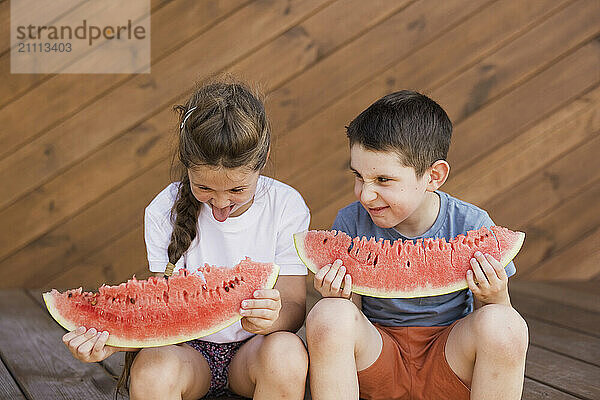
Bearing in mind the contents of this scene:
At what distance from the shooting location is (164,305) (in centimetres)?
198

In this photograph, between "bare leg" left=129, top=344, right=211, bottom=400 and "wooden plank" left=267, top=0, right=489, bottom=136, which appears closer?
"bare leg" left=129, top=344, right=211, bottom=400

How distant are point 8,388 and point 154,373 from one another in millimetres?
732

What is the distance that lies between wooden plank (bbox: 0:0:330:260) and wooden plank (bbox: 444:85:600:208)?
1.26m

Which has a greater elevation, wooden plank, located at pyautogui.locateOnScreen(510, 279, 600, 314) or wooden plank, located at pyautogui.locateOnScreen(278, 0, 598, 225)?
wooden plank, located at pyautogui.locateOnScreen(278, 0, 598, 225)

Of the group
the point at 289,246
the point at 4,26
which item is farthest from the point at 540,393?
the point at 4,26

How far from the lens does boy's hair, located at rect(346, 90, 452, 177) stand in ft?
6.88

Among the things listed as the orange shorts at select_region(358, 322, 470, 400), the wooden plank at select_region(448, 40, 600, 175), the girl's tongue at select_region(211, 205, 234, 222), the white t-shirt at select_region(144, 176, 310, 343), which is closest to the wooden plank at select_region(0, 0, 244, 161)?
the wooden plank at select_region(448, 40, 600, 175)

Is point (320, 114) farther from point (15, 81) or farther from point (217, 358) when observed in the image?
point (217, 358)

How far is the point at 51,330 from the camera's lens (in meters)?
3.13

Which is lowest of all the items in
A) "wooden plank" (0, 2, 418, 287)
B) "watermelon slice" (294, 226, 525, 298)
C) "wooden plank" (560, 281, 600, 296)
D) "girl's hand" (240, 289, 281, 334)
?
Answer: "wooden plank" (560, 281, 600, 296)

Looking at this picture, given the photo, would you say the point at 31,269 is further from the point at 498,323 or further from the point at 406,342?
the point at 498,323

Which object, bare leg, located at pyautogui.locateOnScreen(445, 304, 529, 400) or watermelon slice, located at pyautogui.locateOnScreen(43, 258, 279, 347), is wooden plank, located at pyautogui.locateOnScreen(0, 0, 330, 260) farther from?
bare leg, located at pyautogui.locateOnScreen(445, 304, 529, 400)

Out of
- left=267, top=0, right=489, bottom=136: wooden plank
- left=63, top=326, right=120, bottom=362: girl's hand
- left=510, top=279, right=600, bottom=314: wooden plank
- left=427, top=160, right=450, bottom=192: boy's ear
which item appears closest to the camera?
left=63, top=326, right=120, bottom=362: girl's hand

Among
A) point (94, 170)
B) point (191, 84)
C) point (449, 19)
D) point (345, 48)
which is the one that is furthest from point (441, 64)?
point (94, 170)
